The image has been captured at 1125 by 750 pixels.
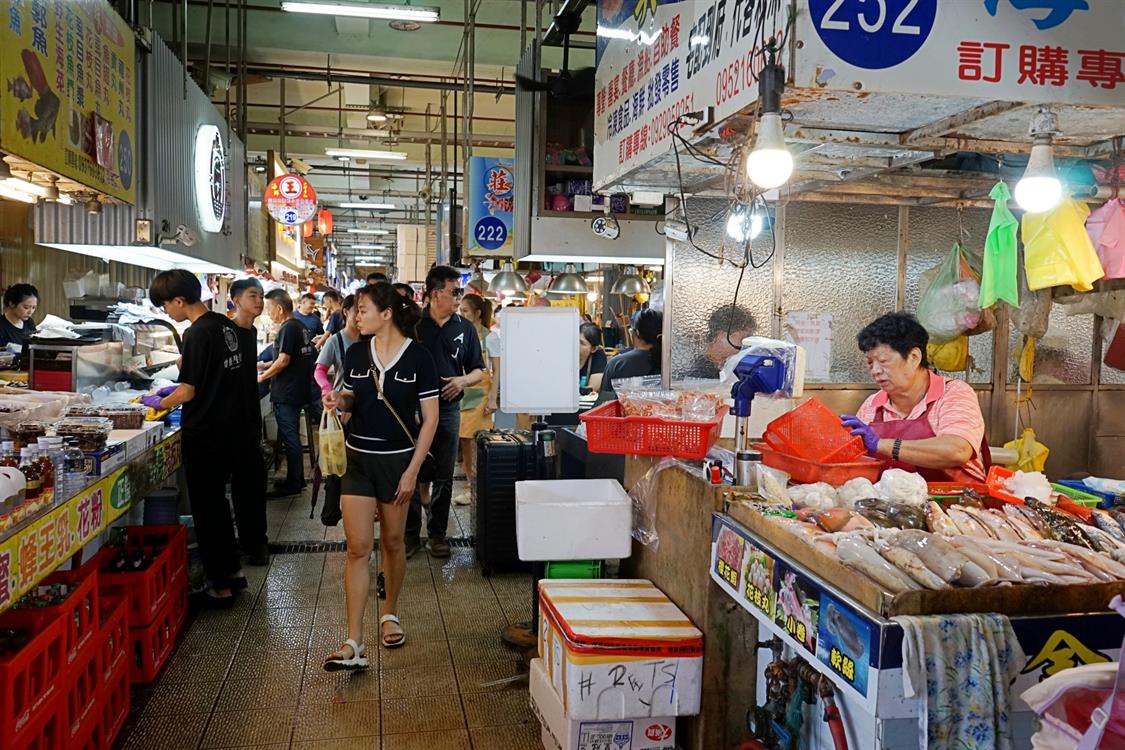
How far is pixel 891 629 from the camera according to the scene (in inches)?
87.0

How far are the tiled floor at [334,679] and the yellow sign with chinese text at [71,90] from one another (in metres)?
Answer: 2.84

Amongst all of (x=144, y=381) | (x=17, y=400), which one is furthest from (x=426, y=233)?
(x=17, y=400)

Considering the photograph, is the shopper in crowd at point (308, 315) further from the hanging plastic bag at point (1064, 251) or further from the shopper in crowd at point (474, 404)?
the hanging plastic bag at point (1064, 251)

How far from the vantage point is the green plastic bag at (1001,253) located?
4.41 meters

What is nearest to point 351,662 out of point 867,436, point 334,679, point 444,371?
point 334,679

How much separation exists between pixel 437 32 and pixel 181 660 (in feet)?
28.5

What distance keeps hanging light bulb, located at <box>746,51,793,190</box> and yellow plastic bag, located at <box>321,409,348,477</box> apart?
2601 millimetres

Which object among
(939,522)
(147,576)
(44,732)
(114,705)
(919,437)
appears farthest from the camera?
(147,576)

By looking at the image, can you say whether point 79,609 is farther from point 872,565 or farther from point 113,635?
point 872,565

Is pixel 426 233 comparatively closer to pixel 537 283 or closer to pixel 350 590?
pixel 537 283

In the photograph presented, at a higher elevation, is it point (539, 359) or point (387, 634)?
point (539, 359)

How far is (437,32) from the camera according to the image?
11008mm

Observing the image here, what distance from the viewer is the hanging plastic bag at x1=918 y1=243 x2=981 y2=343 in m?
5.38

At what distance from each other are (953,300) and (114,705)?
16.8ft
